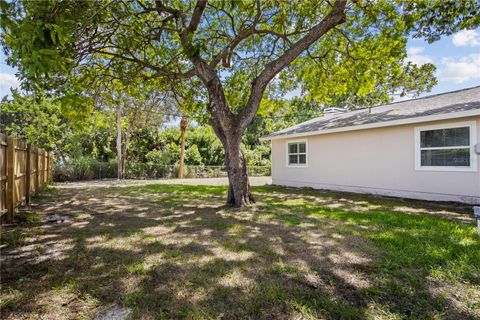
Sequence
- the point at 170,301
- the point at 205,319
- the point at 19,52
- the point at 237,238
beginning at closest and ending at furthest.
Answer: the point at 205,319 → the point at 170,301 → the point at 19,52 → the point at 237,238

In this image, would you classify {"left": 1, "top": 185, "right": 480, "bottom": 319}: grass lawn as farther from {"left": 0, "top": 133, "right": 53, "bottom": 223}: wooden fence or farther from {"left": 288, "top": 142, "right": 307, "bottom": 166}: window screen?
{"left": 288, "top": 142, "right": 307, "bottom": 166}: window screen

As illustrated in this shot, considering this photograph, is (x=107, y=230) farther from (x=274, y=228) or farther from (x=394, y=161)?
(x=394, y=161)

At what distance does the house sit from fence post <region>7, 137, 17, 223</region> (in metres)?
9.33

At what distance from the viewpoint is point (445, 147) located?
Result: 285 inches

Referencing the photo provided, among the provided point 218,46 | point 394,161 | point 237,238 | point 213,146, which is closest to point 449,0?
point 394,161

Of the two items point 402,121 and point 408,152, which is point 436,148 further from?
point 402,121

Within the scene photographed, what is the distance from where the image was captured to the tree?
5.10 metres

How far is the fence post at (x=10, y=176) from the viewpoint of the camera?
461 cm

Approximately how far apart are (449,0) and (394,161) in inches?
175

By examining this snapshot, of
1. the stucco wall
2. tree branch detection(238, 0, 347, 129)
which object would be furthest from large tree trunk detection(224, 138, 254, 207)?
the stucco wall

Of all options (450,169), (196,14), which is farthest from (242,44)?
(450,169)

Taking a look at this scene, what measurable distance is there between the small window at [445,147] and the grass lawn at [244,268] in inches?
105

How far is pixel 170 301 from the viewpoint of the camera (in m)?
2.28

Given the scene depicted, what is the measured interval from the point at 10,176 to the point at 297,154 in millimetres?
10103
